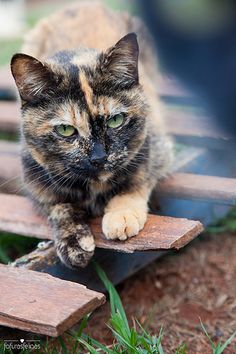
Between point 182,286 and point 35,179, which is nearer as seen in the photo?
point 35,179

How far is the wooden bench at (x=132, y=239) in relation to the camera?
172cm

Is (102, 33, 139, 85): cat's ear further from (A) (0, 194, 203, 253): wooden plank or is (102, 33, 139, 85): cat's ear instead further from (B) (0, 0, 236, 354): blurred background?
(A) (0, 194, 203, 253): wooden plank

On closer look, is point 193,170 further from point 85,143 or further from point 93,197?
point 85,143

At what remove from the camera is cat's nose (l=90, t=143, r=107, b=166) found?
1.98 m

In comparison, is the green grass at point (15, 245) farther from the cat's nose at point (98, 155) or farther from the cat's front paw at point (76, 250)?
the cat's nose at point (98, 155)

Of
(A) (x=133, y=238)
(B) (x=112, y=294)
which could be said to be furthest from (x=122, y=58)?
(B) (x=112, y=294)

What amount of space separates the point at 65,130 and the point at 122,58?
0.36 meters

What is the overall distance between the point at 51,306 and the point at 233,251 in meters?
1.48

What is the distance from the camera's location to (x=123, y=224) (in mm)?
2076

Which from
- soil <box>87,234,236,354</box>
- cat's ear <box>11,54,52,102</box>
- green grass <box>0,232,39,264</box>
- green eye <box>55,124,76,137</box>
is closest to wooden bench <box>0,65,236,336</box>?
soil <box>87,234,236,354</box>

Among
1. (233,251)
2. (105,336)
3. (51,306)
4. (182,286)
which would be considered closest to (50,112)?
(51,306)

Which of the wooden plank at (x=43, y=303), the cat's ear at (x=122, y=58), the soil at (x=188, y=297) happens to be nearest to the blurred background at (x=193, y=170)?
the soil at (x=188, y=297)

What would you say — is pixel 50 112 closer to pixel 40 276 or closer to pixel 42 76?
pixel 42 76

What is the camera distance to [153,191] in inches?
103
